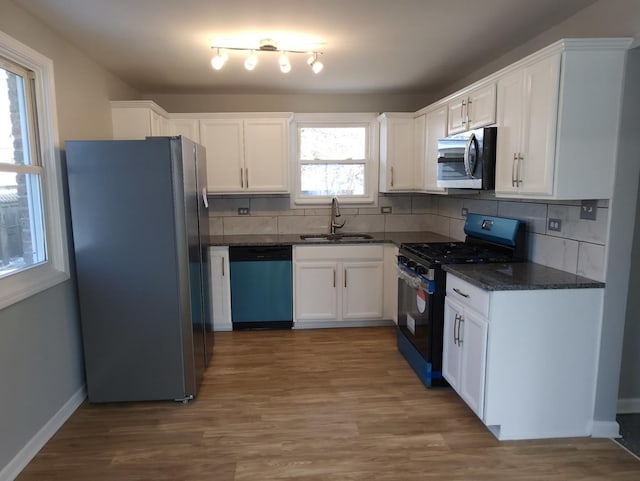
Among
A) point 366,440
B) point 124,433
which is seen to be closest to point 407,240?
point 366,440

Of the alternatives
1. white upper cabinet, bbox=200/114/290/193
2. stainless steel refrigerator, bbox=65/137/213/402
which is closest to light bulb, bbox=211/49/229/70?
stainless steel refrigerator, bbox=65/137/213/402

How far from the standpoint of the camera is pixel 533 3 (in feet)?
7.25

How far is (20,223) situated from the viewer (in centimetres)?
228

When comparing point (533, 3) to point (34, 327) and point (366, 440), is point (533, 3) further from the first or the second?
point (34, 327)

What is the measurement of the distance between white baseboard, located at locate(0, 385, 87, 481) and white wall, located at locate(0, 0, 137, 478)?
0.05 feet

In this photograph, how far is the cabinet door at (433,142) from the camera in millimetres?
3462

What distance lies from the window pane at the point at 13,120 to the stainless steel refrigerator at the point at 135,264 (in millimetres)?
230

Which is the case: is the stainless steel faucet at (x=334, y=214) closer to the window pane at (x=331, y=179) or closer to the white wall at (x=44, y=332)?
the window pane at (x=331, y=179)

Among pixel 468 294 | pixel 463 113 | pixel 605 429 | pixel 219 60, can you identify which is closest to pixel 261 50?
pixel 219 60

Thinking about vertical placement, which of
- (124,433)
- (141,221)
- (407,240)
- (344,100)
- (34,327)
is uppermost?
(344,100)

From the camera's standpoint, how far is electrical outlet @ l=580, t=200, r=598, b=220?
2.21 m

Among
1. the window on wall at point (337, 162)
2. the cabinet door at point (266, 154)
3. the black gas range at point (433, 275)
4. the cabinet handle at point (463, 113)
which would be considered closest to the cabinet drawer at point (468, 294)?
the black gas range at point (433, 275)

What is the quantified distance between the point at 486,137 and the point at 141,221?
90.1 inches

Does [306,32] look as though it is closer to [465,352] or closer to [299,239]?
[299,239]
